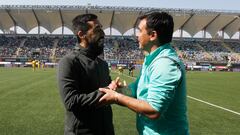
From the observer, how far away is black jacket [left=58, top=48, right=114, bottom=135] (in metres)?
4.14

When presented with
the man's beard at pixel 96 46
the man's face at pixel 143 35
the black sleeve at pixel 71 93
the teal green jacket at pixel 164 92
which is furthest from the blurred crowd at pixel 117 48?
the teal green jacket at pixel 164 92

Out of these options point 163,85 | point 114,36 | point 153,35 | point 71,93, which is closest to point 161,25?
point 153,35

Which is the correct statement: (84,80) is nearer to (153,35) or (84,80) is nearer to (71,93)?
(71,93)

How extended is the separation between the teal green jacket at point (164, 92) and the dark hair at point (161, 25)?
80 mm

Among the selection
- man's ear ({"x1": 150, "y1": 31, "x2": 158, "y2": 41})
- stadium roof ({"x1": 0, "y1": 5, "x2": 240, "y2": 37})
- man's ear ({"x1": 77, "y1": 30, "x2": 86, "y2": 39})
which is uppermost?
stadium roof ({"x1": 0, "y1": 5, "x2": 240, "y2": 37})

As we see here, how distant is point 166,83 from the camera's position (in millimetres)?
3412

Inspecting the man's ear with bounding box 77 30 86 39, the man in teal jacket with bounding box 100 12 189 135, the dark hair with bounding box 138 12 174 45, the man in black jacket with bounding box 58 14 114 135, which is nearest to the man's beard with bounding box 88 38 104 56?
the man in black jacket with bounding box 58 14 114 135

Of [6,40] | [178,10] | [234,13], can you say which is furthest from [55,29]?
[234,13]

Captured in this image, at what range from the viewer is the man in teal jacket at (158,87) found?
11.2 feet

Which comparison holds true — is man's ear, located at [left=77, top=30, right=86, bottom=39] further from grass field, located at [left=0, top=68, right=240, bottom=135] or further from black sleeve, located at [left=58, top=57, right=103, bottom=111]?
grass field, located at [left=0, top=68, right=240, bottom=135]

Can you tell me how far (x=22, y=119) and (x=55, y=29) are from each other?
79.9m

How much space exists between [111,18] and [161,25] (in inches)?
3237

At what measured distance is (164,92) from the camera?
341cm

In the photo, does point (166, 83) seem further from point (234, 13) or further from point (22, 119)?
point (234, 13)
